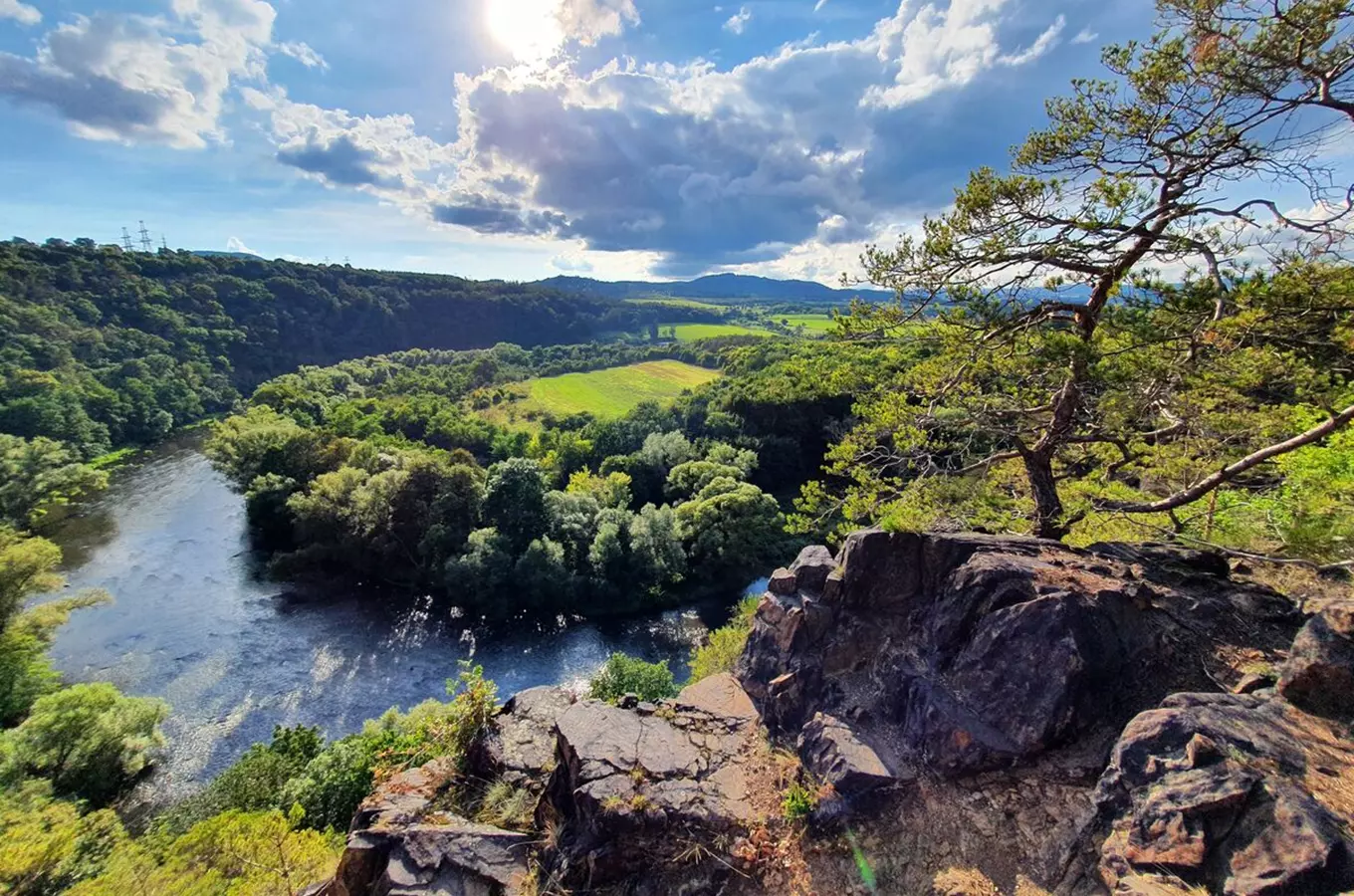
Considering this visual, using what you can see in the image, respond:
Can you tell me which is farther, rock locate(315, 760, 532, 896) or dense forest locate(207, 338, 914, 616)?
dense forest locate(207, 338, 914, 616)

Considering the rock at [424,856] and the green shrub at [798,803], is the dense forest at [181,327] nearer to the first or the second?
the rock at [424,856]

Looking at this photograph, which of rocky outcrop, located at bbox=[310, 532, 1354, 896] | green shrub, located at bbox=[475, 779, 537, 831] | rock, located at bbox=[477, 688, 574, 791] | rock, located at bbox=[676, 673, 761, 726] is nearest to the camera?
rocky outcrop, located at bbox=[310, 532, 1354, 896]

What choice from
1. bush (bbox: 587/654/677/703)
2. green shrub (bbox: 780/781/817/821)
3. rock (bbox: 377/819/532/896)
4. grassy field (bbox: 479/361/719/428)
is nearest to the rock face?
green shrub (bbox: 780/781/817/821)

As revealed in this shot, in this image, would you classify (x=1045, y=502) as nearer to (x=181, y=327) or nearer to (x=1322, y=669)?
(x=1322, y=669)

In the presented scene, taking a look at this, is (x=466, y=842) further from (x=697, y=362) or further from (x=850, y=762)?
(x=697, y=362)

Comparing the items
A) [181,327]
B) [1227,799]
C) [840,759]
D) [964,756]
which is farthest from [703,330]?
[1227,799]

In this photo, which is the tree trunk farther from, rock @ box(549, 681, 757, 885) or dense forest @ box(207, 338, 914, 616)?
dense forest @ box(207, 338, 914, 616)

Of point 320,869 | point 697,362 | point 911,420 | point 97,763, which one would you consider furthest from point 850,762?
point 697,362

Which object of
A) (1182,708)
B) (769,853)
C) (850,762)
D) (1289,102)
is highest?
(1289,102)
